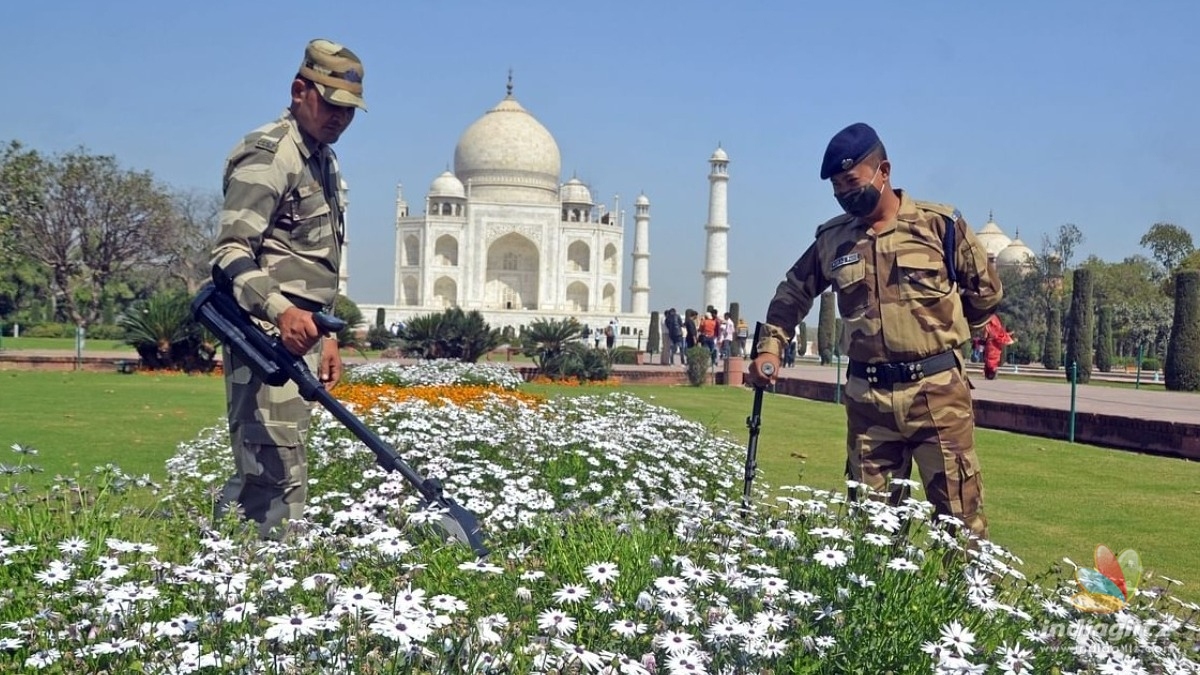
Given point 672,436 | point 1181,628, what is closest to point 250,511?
point 1181,628

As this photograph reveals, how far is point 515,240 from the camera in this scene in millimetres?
55375

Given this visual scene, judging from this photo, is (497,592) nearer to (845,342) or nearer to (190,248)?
(845,342)

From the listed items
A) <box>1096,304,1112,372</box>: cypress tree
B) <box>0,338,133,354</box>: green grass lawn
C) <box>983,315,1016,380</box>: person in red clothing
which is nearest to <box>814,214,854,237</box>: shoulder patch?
<box>983,315,1016,380</box>: person in red clothing

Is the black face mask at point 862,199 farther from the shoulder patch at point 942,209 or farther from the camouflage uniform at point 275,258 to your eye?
the camouflage uniform at point 275,258

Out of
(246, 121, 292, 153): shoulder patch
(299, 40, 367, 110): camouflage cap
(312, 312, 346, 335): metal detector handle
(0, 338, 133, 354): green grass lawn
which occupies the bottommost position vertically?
(0, 338, 133, 354): green grass lawn

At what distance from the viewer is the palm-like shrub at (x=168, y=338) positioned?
16.3m

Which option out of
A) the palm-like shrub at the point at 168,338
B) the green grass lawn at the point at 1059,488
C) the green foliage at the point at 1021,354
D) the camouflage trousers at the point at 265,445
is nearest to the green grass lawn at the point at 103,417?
the palm-like shrub at the point at 168,338

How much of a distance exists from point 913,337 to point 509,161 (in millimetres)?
52702

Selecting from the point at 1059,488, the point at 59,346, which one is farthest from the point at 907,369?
the point at 59,346

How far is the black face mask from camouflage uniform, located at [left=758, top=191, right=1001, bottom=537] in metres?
0.10

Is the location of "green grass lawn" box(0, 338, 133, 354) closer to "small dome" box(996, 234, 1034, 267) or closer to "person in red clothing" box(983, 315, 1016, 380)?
"person in red clothing" box(983, 315, 1016, 380)

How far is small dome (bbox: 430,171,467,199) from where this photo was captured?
5528 cm

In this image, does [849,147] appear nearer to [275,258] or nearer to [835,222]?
[835,222]

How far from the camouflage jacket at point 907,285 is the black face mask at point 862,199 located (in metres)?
0.10
